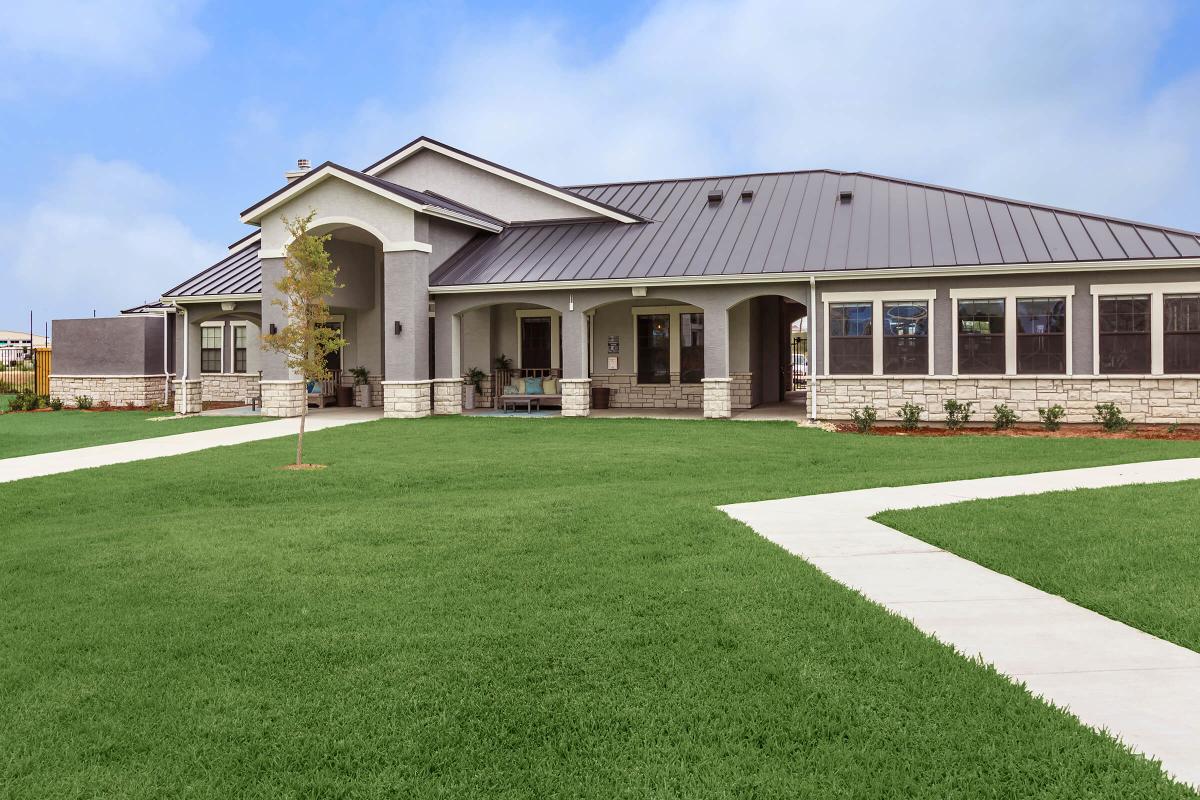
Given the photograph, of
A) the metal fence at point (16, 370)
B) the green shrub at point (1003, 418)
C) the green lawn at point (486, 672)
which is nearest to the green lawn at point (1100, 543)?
the green lawn at point (486, 672)

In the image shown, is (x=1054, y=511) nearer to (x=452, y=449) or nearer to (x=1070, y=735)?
(x=1070, y=735)

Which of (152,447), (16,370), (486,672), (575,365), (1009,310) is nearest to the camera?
(486,672)

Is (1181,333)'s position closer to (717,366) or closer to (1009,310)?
(1009,310)

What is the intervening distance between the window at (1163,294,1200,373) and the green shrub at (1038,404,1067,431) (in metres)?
2.23

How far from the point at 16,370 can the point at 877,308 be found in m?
37.7

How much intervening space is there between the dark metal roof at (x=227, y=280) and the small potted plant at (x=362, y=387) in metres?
3.49

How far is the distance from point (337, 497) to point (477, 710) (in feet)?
24.3

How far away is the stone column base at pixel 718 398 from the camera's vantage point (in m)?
21.5

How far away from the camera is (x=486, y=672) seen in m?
4.79

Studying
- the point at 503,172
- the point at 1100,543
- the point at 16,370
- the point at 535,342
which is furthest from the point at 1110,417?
the point at 16,370

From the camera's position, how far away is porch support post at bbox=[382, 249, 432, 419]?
22.5 m

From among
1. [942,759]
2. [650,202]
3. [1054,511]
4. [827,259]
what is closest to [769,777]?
[942,759]

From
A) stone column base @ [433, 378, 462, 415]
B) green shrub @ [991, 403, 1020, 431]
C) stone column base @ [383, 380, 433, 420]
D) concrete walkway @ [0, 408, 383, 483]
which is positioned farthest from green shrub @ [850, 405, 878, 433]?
concrete walkway @ [0, 408, 383, 483]

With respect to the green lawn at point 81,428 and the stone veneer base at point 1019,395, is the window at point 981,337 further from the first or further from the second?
the green lawn at point 81,428
